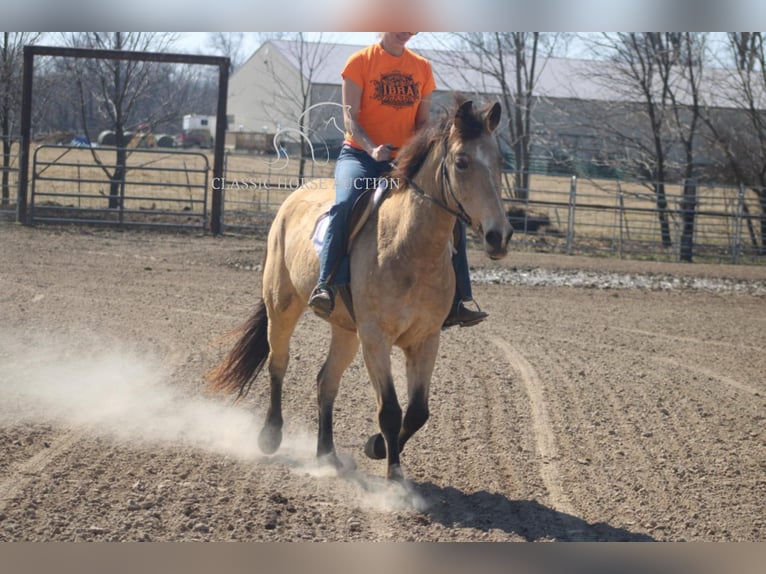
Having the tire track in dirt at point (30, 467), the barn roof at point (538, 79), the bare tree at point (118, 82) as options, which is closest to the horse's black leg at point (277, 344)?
the tire track in dirt at point (30, 467)

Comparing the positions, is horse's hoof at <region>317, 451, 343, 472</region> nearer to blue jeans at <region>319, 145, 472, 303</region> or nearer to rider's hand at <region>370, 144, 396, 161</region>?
blue jeans at <region>319, 145, 472, 303</region>

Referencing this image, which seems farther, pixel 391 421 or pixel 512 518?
pixel 391 421

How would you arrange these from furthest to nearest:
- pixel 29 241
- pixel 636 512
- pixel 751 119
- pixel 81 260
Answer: pixel 751 119 → pixel 29 241 → pixel 81 260 → pixel 636 512

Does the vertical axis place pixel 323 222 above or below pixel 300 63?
below

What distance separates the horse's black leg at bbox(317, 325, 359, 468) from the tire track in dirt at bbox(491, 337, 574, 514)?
132 centimetres

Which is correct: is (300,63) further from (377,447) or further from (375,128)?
(377,447)

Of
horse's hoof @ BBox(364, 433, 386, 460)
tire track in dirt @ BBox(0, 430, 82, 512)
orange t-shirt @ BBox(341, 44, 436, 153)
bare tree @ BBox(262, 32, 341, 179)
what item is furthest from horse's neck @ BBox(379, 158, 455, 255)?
bare tree @ BBox(262, 32, 341, 179)

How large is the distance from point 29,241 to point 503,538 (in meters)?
13.1

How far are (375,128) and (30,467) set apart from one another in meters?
2.83

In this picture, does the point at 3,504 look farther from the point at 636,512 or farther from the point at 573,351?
the point at 573,351

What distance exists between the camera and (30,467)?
4812mm


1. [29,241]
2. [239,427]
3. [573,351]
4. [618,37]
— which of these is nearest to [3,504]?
[239,427]

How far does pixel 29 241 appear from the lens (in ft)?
49.8

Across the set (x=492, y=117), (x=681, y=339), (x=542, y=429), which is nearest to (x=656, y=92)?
(x=681, y=339)
